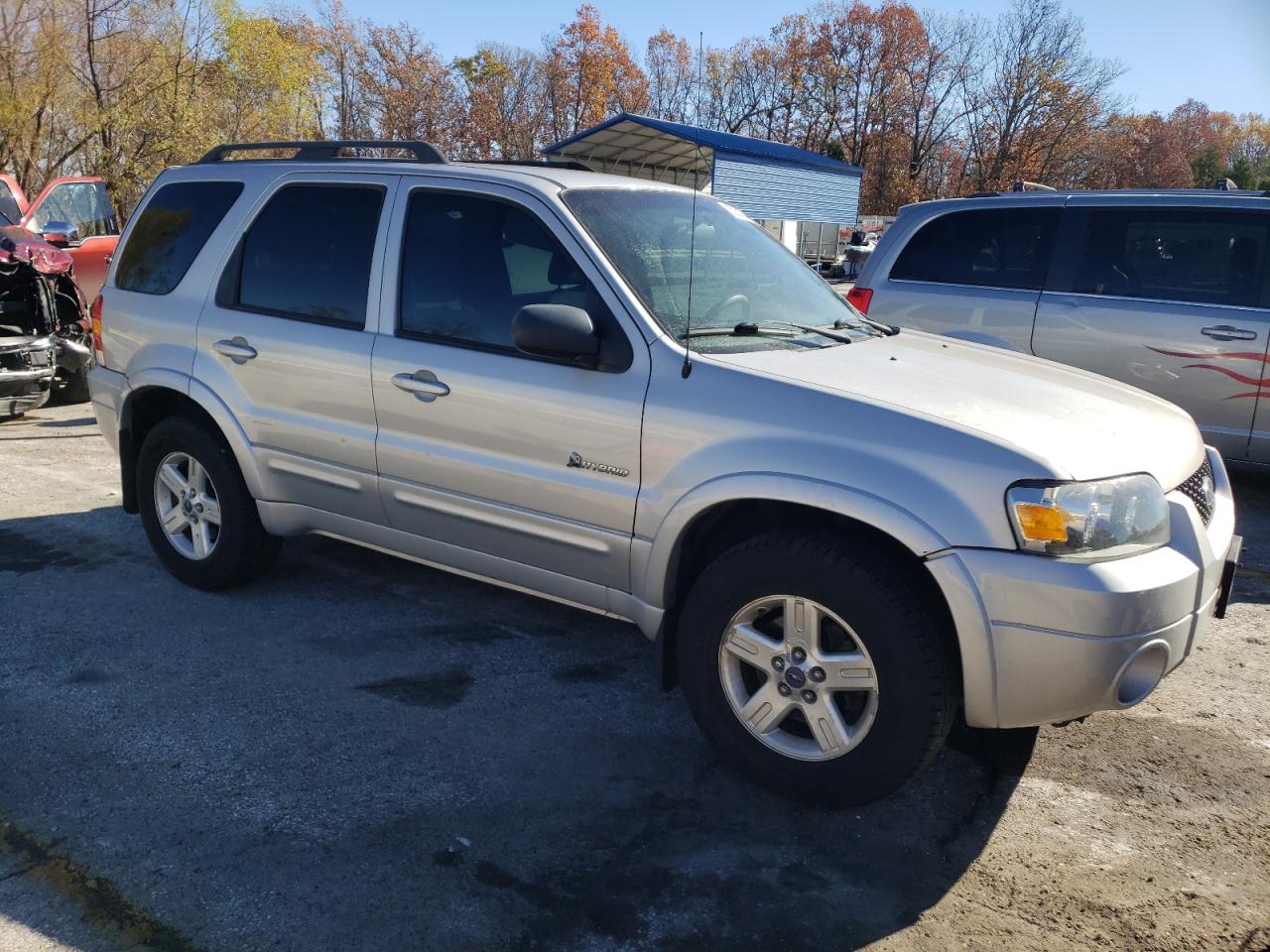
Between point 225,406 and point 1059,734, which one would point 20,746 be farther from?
point 1059,734

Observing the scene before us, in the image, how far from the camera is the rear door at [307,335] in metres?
4.02

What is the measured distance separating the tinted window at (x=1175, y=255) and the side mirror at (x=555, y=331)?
451 centimetres

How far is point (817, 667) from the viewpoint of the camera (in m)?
2.97

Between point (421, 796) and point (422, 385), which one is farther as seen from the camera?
point (422, 385)

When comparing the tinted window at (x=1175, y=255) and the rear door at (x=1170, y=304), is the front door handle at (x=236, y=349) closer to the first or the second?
the rear door at (x=1170, y=304)

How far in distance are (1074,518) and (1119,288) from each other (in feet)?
14.6

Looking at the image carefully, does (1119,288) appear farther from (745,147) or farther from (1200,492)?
(745,147)

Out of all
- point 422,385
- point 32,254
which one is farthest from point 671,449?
point 32,254

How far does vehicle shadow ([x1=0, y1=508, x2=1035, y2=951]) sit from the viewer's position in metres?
2.57

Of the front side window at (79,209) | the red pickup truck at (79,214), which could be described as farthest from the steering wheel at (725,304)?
the front side window at (79,209)

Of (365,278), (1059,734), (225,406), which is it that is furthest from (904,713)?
(225,406)

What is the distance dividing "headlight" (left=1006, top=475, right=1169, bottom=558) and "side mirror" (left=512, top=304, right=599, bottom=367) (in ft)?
4.54

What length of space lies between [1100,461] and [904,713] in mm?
884

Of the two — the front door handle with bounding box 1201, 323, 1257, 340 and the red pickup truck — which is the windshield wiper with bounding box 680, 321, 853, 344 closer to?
the front door handle with bounding box 1201, 323, 1257, 340
